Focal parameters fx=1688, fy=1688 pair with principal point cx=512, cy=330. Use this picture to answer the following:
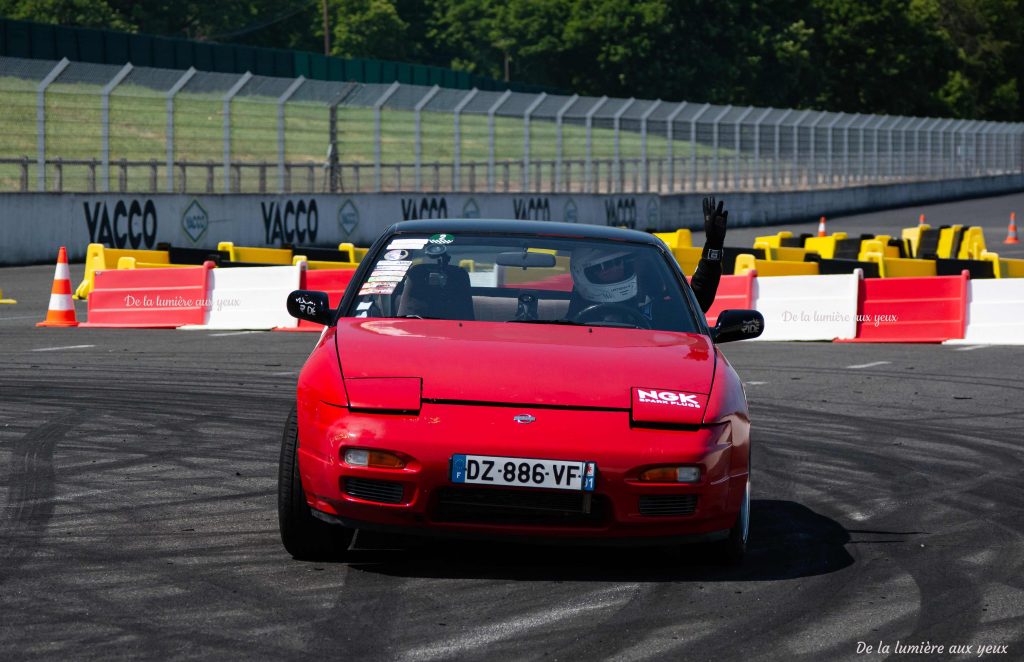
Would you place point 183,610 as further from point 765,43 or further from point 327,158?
point 765,43

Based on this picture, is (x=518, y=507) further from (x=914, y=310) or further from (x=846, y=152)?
(x=846, y=152)

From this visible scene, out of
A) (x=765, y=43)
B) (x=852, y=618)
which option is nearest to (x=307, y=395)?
(x=852, y=618)

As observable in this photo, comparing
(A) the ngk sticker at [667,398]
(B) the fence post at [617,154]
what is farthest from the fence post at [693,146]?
(A) the ngk sticker at [667,398]

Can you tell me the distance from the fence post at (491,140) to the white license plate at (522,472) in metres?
32.5

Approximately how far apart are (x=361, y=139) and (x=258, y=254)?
13804 millimetres

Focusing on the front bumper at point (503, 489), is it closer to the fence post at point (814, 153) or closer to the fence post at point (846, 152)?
the fence post at point (814, 153)

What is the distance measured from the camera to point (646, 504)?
5.74 meters

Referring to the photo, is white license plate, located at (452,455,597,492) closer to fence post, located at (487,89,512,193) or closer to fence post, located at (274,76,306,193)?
fence post, located at (274,76,306,193)

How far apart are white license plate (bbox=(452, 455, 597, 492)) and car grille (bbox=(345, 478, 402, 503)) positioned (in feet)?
0.70

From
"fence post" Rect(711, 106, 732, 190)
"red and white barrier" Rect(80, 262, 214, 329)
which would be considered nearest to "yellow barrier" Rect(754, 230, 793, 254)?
"red and white barrier" Rect(80, 262, 214, 329)

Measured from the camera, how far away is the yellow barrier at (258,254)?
20.1 meters

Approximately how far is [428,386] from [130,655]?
1.53 meters

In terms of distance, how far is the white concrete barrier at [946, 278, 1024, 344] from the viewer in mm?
17062

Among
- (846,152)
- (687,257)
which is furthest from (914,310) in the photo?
(846,152)
